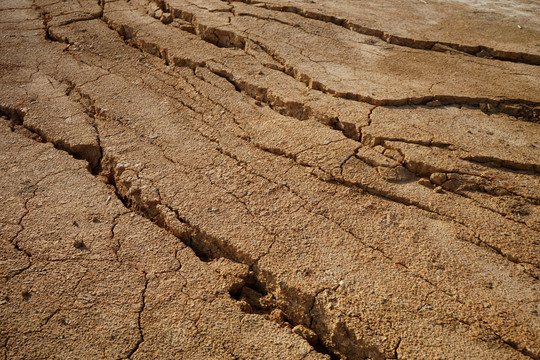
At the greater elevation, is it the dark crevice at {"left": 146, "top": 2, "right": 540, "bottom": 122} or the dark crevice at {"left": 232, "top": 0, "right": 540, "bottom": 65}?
the dark crevice at {"left": 232, "top": 0, "right": 540, "bottom": 65}

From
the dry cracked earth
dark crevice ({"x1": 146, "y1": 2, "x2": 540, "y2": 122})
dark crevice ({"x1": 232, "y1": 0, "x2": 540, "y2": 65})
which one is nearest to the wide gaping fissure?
the dry cracked earth

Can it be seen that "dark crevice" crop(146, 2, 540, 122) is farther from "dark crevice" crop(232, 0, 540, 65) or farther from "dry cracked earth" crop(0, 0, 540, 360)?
"dark crevice" crop(232, 0, 540, 65)

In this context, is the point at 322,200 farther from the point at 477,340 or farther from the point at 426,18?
the point at 426,18

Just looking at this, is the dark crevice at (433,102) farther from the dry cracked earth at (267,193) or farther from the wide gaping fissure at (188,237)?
the wide gaping fissure at (188,237)

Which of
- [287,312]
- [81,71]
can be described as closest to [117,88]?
[81,71]

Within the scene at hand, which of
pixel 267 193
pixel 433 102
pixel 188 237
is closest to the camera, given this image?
pixel 188 237

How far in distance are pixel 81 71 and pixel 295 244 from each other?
2.63 metres

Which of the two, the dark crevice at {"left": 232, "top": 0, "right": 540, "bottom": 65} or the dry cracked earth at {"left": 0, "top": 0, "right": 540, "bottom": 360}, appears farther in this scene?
the dark crevice at {"left": 232, "top": 0, "right": 540, "bottom": 65}

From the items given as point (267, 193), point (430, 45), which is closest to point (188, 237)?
point (267, 193)

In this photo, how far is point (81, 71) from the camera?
368cm

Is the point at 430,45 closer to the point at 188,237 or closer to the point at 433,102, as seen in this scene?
the point at 433,102

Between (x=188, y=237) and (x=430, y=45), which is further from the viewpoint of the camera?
(x=430, y=45)

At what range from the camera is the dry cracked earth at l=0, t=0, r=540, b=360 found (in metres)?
1.89

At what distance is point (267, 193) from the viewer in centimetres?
250
